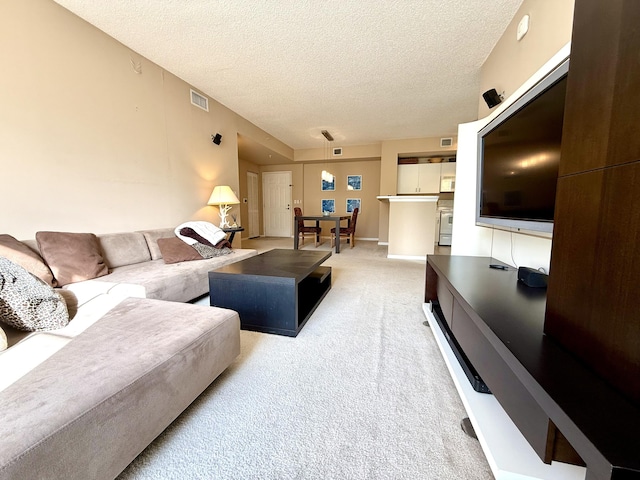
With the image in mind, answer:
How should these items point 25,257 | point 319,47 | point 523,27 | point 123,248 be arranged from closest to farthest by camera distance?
point 25,257 → point 523,27 → point 123,248 → point 319,47

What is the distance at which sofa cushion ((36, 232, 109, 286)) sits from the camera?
1.86 metres

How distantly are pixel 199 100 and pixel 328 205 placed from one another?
14.8 ft

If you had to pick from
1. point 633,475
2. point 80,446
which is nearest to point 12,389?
point 80,446

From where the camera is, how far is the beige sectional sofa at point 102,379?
0.66 meters

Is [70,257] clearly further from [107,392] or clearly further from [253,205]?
[253,205]

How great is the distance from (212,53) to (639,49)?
3330 mm

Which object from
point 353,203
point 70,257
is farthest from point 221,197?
point 353,203

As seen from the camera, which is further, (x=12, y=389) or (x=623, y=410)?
(x=12, y=389)

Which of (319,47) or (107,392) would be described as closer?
(107,392)

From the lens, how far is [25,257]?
5.65ft

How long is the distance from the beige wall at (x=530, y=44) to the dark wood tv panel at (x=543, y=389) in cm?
162

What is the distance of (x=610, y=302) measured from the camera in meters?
0.57

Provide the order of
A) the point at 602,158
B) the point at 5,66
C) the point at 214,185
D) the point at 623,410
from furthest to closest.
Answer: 1. the point at 214,185
2. the point at 5,66
3. the point at 602,158
4. the point at 623,410

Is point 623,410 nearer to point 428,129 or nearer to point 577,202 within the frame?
point 577,202
